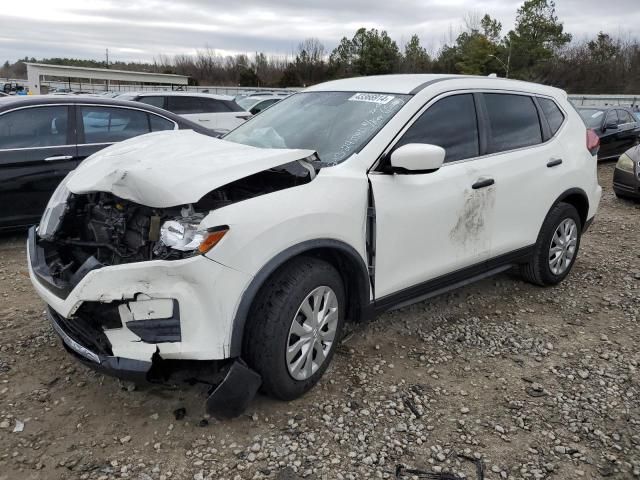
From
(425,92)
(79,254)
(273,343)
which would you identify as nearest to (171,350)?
(273,343)

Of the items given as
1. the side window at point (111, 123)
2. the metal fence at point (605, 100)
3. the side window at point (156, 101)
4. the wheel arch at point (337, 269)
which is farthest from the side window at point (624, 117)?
the metal fence at point (605, 100)

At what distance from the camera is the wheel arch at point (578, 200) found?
4.54 meters

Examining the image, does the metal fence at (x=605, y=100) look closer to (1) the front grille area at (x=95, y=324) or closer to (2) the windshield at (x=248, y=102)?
(2) the windshield at (x=248, y=102)

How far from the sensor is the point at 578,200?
15.7 ft

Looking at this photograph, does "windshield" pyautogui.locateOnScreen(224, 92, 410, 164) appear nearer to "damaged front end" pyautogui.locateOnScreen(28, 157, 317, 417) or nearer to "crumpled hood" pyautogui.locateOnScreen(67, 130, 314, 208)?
"crumpled hood" pyautogui.locateOnScreen(67, 130, 314, 208)

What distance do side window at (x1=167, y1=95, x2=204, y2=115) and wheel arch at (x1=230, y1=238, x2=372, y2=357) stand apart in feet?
29.7

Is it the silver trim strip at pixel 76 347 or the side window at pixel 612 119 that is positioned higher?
the side window at pixel 612 119

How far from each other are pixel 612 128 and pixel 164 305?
42.6 feet

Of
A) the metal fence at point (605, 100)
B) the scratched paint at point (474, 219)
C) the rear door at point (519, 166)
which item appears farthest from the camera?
the metal fence at point (605, 100)

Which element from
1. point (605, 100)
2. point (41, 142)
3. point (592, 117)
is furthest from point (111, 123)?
point (605, 100)

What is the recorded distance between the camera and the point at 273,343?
8.68 ft

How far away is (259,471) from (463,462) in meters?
0.99

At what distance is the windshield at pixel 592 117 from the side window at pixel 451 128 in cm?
1024

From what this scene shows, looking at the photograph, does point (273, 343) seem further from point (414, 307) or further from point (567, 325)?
point (567, 325)
